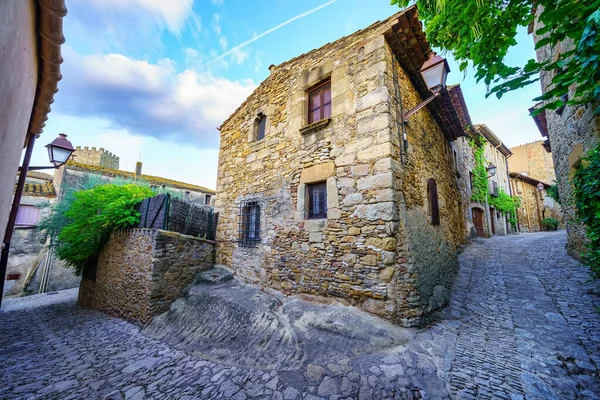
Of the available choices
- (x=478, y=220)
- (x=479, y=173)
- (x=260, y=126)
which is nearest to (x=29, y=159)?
(x=260, y=126)

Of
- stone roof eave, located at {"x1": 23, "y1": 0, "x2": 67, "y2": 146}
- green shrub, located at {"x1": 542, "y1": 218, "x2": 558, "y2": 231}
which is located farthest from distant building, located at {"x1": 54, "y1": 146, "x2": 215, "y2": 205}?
green shrub, located at {"x1": 542, "y1": 218, "x2": 558, "y2": 231}

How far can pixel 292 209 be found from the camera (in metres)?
5.17

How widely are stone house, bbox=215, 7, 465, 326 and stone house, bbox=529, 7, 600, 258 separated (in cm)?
226

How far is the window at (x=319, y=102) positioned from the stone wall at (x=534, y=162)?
24802mm

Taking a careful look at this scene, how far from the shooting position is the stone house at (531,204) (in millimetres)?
16266

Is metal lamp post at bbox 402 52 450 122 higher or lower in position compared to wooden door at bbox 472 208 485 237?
higher

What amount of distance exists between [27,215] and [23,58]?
16.5 metres

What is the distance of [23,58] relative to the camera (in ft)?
5.98

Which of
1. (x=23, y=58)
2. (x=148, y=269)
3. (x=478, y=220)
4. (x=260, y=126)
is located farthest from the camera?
(x=478, y=220)

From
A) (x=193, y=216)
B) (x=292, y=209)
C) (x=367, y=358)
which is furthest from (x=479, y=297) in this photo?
(x=193, y=216)

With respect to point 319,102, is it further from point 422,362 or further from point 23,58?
point 422,362

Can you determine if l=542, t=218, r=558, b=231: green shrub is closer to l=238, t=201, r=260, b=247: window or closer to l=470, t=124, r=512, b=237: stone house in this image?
l=470, t=124, r=512, b=237: stone house

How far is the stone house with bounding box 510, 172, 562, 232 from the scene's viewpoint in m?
16.3

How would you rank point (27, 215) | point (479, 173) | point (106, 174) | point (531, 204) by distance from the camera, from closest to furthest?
point (479, 173), point (27, 215), point (106, 174), point (531, 204)
